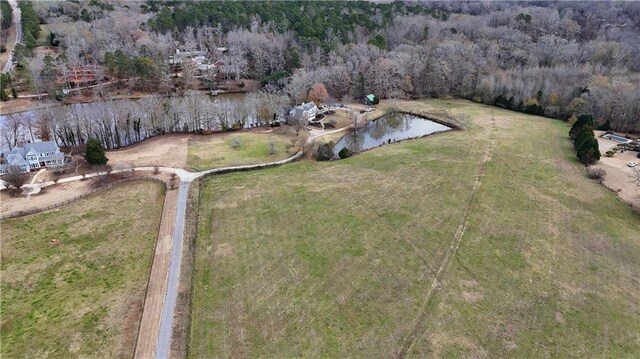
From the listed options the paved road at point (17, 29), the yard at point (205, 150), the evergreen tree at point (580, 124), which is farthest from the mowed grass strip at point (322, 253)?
the paved road at point (17, 29)

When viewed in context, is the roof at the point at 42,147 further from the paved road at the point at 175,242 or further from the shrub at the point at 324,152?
the shrub at the point at 324,152

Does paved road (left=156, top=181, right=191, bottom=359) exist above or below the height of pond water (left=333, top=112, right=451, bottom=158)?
below

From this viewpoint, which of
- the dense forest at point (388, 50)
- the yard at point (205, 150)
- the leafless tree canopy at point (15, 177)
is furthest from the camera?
the dense forest at point (388, 50)

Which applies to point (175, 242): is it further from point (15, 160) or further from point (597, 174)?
point (597, 174)

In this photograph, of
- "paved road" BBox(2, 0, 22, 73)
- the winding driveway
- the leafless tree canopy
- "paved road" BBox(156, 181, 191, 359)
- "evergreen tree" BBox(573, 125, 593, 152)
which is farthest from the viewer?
"paved road" BBox(2, 0, 22, 73)

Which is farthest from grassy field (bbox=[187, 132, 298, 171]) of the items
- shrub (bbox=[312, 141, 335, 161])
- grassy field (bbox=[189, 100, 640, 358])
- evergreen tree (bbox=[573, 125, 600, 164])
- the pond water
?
evergreen tree (bbox=[573, 125, 600, 164])

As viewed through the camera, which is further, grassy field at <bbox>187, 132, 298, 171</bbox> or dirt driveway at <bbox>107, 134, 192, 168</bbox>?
grassy field at <bbox>187, 132, 298, 171</bbox>

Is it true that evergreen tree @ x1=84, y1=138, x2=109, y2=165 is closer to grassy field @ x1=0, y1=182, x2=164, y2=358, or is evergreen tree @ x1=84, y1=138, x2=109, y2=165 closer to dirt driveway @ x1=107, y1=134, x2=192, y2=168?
dirt driveway @ x1=107, y1=134, x2=192, y2=168
